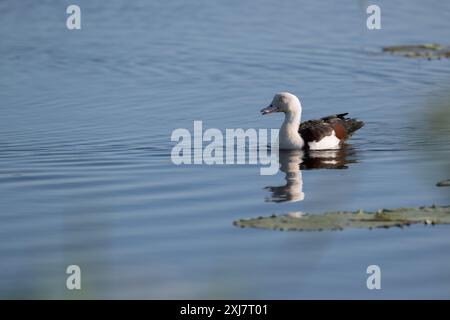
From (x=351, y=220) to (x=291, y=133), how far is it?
223 inches

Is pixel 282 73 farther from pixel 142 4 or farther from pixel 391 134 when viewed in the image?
pixel 142 4

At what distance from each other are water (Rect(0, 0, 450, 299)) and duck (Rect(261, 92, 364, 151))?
0.41 metres

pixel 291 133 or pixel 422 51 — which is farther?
pixel 422 51

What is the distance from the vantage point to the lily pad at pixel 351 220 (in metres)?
11.3

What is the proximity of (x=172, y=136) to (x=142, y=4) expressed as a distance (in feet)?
52.3

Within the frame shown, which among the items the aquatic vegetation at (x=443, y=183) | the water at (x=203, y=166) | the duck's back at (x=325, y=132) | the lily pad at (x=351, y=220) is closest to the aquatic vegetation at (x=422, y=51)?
the water at (x=203, y=166)

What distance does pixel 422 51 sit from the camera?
82.3 ft

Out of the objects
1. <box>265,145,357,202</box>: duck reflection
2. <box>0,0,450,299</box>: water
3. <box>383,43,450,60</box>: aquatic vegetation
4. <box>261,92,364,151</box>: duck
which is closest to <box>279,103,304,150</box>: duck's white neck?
<box>261,92,364,151</box>: duck

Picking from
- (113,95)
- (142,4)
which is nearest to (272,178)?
(113,95)

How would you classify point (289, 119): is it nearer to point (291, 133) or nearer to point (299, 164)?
point (291, 133)

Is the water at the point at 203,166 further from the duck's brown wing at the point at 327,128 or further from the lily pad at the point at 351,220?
the duck's brown wing at the point at 327,128

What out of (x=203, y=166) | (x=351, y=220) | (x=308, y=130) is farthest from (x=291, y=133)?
(x=351, y=220)

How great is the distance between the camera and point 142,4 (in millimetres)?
33125

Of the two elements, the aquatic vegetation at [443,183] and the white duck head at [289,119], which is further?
the white duck head at [289,119]
